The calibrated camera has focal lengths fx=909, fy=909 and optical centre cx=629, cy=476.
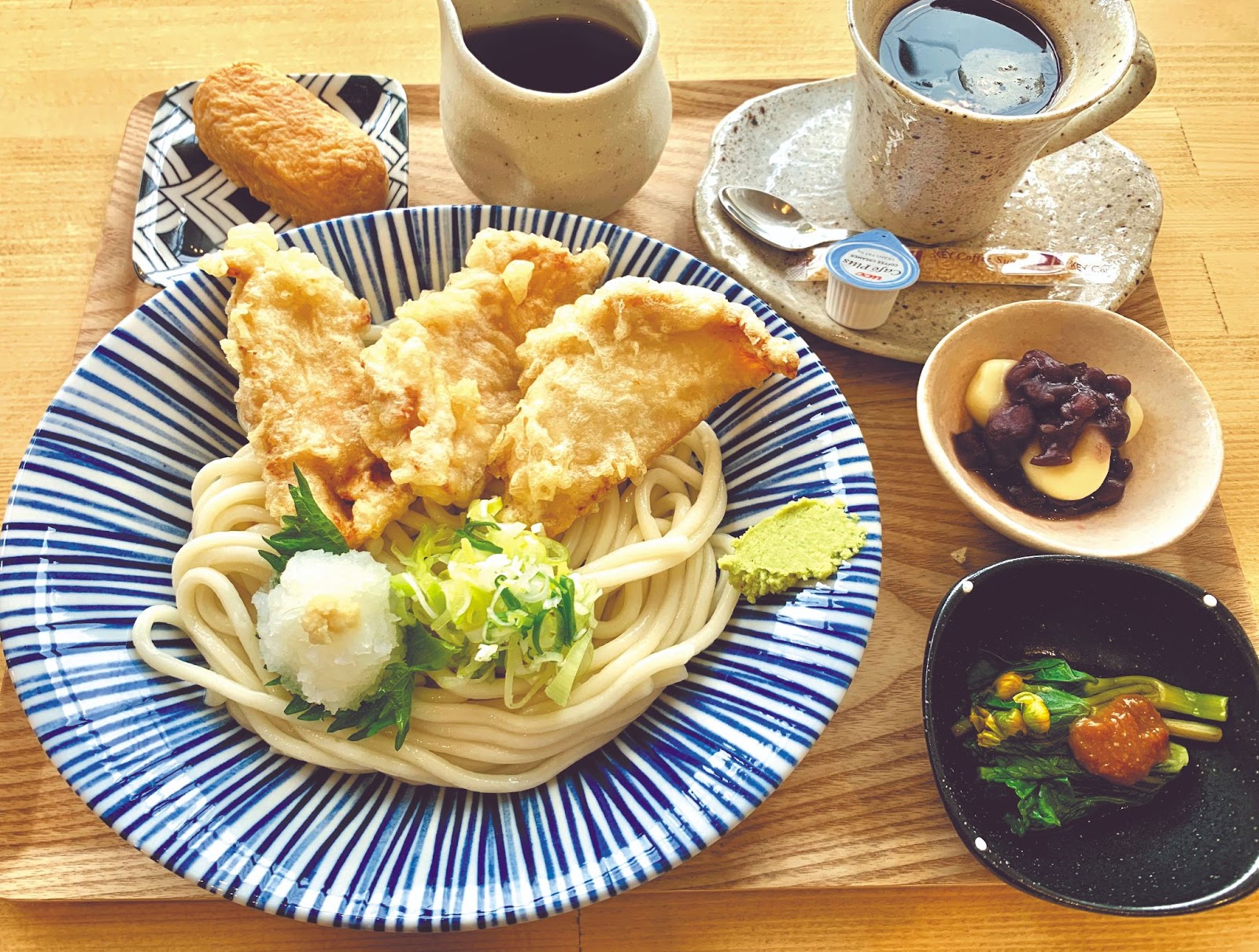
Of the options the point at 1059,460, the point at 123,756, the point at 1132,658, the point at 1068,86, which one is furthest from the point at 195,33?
the point at 1132,658

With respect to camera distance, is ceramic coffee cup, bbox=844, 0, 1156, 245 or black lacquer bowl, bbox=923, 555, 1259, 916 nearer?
black lacquer bowl, bbox=923, 555, 1259, 916

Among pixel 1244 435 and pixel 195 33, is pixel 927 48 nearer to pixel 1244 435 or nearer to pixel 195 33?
pixel 1244 435

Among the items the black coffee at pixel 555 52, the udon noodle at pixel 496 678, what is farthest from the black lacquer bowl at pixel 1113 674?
the black coffee at pixel 555 52

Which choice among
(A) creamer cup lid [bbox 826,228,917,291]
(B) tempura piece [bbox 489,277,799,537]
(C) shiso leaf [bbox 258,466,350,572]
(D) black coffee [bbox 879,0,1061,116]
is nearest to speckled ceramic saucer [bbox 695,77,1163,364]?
(A) creamer cup lid [bbox 826,228,917,291]

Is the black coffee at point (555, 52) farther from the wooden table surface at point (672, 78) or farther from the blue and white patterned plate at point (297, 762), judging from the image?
the wooden table surface at point (672, 78)

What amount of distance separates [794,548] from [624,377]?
22.1 inches

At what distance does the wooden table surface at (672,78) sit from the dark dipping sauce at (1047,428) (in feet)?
1.65

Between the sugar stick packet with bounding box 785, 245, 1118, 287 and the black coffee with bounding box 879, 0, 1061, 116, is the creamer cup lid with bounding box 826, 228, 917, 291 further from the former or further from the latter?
the black coffee with bounding box 879, 0, 1061, 116

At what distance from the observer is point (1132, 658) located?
7.20ft

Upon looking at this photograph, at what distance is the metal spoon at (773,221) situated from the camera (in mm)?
2801

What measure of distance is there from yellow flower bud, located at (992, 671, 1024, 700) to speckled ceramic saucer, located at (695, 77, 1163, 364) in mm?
936

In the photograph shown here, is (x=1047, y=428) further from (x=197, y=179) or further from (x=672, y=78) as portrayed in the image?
(x=197, y=179)

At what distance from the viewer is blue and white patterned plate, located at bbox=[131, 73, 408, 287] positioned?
2773 mm

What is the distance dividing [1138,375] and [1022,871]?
4.54 feet
